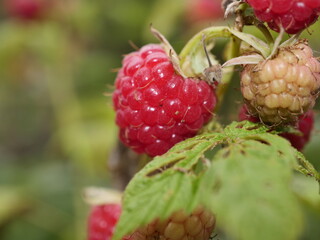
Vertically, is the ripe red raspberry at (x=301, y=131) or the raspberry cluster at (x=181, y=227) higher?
the ripe red raspberry at (x=301, y=131)

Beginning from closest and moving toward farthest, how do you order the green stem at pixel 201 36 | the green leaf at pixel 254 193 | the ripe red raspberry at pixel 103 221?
the green leaf at pixel 254 193 < the green stem at pixel 201 36 < the ripe red raspberry at pixel 103 221

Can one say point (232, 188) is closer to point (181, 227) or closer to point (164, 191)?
point (164, 191)

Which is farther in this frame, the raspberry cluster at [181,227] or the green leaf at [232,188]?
the raspberry cluster at [181,227]

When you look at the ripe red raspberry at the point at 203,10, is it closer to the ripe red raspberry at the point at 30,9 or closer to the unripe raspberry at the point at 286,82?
the ripe red raspberry at the point at 30,9

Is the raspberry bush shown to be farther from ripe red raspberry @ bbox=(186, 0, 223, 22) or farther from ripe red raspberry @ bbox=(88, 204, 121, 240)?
ripe red raspberry @ bbox=(186, 0, 223, 22)

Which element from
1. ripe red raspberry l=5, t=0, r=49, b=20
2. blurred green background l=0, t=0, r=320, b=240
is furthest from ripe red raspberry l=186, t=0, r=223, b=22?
ripe red raspberry l=5, t=0, r=49, b=20

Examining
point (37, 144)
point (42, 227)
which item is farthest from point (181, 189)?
point (37, 144)

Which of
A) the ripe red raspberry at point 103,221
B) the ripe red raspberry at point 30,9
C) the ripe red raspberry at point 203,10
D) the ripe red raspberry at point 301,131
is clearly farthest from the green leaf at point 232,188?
the ripe red raspberry at point 30,9

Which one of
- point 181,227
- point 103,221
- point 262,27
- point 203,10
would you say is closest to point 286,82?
point 262,27
